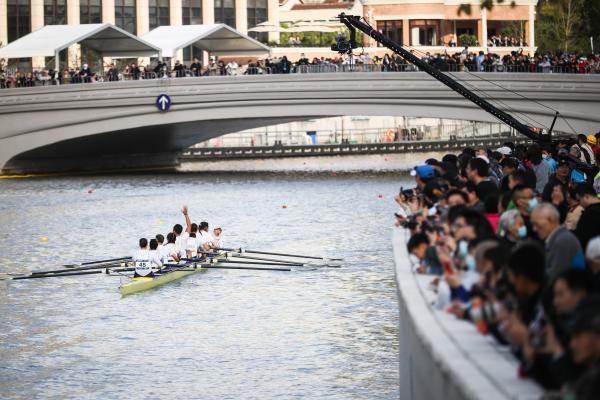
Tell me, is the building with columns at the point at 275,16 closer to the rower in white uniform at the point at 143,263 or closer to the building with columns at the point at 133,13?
the building with columns at the point at 133,13

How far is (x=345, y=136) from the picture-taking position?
8306cm

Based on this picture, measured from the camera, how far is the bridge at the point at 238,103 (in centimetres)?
5122

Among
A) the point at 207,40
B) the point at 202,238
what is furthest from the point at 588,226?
the point at 207,40

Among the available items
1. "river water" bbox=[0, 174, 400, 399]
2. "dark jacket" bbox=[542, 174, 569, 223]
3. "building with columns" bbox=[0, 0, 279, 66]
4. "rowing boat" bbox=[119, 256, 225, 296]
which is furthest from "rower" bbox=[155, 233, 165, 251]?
"building with columns" bbox=[0, 0, 279, 66]

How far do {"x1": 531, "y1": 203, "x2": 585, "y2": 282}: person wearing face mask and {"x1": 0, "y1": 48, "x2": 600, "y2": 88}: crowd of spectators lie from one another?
39078mm

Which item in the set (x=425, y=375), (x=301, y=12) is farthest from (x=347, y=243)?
(x=301, y=12)

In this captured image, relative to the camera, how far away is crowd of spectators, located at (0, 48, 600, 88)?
168 ft

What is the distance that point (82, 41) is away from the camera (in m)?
65.6

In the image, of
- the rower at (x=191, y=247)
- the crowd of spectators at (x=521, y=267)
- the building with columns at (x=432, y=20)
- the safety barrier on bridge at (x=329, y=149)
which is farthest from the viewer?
the building with columns at (x=432, y=20)

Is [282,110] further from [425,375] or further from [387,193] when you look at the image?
[425,375]

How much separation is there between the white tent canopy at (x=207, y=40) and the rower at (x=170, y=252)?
33575mm

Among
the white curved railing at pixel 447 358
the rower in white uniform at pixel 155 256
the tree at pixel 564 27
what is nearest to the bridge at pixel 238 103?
the tree at pixel 564 27

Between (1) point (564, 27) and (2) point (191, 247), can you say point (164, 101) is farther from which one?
(1) point (564, 27)

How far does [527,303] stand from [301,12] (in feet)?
314
